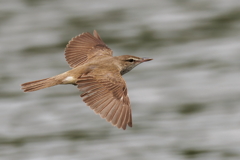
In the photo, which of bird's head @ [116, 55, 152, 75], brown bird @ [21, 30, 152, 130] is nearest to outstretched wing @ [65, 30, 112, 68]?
brown bird @ [21, 30, 152, 130]

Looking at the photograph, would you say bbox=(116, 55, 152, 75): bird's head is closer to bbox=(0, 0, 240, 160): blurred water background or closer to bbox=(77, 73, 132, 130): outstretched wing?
bbox=(77, 73, 132, 130): outstretched wing

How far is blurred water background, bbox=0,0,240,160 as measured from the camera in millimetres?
15375

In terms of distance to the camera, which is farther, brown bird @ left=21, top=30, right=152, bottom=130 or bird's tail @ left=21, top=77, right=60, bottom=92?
bird's tail @ left=21, top=77, right=60, bottom=92

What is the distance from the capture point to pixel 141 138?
613 inches

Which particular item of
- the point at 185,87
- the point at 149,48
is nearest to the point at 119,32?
the point at 149,48

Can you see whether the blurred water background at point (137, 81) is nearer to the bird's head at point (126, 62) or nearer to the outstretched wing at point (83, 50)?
the outstretched wing at point (83, 50)

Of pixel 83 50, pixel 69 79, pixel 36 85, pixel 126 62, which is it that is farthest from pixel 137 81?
pixel 36 85

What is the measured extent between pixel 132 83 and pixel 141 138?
3.31 m

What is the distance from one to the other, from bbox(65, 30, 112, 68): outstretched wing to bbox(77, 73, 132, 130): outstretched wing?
1743 mm

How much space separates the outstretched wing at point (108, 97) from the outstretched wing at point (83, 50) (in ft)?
5.72

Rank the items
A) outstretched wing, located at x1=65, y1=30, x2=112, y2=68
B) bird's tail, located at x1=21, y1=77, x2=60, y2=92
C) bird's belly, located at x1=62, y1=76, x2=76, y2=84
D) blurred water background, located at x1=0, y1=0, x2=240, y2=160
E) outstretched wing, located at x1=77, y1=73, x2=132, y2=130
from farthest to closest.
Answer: blurred water background, located at x1=0, y1=0, x2=240, y2=160 < outstretched wing, located at x1=65, y1=30, x2=112, y2=68 < bird's belly, located at x1=62, y1=76, x2=76, y2=84 < bird's tail, located at x1=21, y1=77, x2=60, y2=92 < outstretched wing, located at x1=77, y1=73, x2=132, y2=130

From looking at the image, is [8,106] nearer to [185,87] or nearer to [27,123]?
[27,123]

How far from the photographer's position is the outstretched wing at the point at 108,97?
353 inches

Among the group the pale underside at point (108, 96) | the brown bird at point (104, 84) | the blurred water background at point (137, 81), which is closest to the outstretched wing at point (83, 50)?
the brown bird at point (104, 84)
